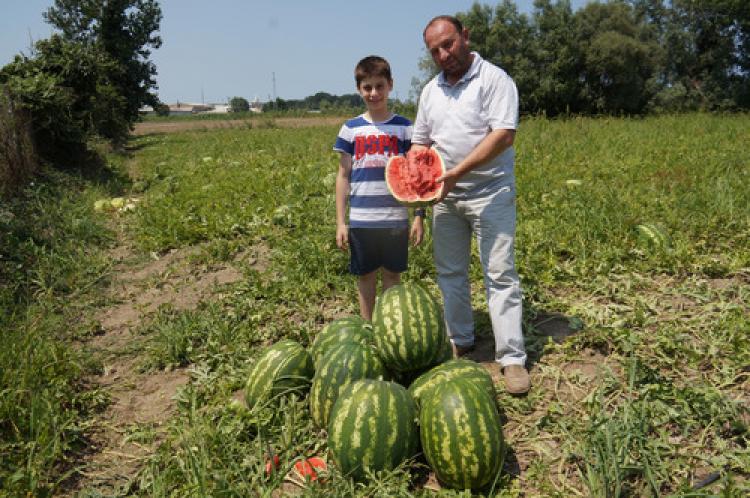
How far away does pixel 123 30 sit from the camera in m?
34.3

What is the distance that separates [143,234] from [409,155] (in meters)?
5.22

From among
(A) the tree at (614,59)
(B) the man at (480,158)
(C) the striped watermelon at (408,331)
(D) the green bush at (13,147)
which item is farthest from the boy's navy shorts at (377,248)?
(A) the tree at (614,59)

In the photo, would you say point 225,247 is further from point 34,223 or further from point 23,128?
point 23,128

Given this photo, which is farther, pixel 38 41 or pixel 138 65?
pixel 138 65

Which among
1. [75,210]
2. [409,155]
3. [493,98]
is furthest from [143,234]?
[493,98]

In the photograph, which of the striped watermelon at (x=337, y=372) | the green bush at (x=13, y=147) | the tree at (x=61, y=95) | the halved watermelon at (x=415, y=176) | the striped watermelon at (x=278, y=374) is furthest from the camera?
the tree at (x=61, y=95)

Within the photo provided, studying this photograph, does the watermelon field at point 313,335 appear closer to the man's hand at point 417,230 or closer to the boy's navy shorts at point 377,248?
the boy's navy shorts at point 377,248

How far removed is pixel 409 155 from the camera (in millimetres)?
3738

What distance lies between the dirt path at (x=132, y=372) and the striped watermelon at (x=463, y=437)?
1.73m

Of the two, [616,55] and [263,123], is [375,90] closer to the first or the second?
[263,123]

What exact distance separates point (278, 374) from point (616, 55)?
38.2 meters

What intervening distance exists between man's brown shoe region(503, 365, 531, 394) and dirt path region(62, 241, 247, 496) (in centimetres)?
228

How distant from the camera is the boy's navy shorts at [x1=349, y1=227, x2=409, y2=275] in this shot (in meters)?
3.94

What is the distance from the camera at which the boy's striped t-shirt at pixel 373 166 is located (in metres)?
3.88
